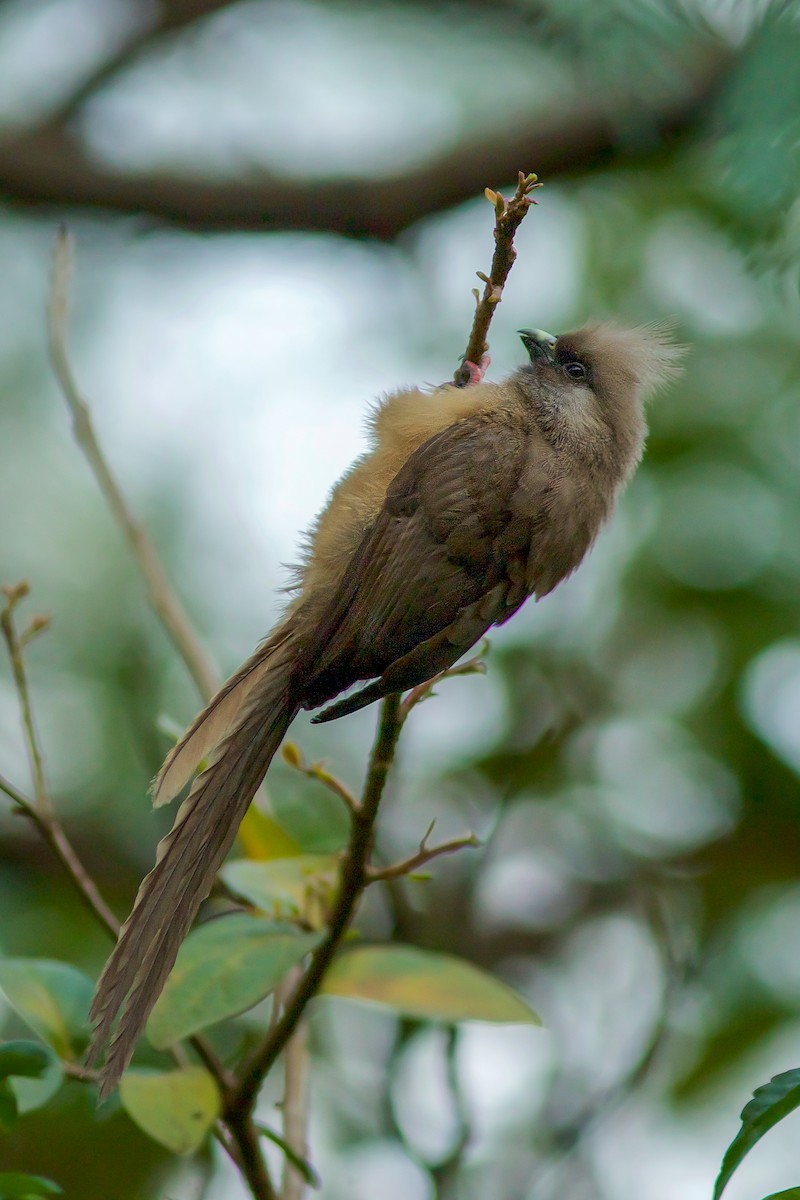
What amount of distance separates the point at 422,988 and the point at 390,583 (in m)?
0.82

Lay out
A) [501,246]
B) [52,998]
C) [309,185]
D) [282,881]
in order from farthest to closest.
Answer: [309,185] < [282,881] < [52,998] < [501,246]

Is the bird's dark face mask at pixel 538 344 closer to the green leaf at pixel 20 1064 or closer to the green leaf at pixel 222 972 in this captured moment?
the green leaf at pixel 222 972

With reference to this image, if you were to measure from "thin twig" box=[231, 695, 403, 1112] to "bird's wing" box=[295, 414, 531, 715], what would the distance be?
45cm

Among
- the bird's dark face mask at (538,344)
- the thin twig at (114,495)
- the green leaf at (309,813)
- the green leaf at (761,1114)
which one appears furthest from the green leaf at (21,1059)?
the green leaf at (309,813)

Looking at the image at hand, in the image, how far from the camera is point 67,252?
3197mm

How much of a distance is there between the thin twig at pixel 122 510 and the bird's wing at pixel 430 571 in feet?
1.47

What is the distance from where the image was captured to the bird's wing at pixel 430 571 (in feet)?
8.57

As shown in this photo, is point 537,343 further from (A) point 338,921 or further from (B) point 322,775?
(A) point 338,921

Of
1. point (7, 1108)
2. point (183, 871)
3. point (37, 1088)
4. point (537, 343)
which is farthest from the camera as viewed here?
point (537, 343)

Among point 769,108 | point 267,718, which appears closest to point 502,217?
point 769,108

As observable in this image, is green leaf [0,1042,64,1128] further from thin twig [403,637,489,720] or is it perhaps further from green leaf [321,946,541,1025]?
thin twig [403,637,489,720]

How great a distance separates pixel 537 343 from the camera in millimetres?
3438

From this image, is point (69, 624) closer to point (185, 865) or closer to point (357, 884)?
point (185, 865)

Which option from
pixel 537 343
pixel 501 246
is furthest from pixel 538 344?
pixel 501 246
